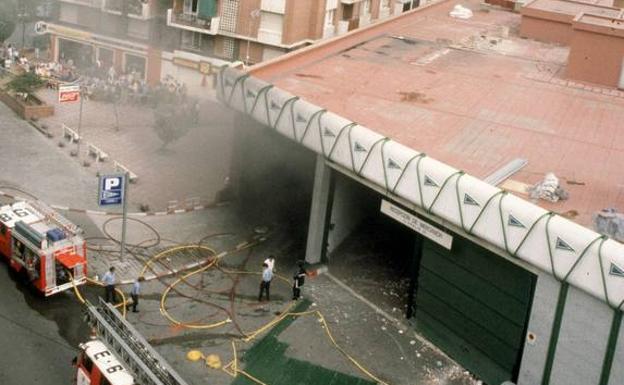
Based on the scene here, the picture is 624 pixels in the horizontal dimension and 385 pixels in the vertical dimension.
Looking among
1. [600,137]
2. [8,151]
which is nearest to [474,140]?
[600,137]

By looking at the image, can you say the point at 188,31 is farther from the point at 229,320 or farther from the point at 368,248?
the point at 229,320

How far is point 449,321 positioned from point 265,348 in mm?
5467

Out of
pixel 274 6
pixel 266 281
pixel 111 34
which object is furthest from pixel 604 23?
pixel 111 34

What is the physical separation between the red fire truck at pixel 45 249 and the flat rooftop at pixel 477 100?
9.46m

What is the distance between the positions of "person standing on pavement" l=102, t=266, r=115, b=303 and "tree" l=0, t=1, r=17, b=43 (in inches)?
1257

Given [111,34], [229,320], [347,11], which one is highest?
[347,11]

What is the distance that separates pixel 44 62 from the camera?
5284cm

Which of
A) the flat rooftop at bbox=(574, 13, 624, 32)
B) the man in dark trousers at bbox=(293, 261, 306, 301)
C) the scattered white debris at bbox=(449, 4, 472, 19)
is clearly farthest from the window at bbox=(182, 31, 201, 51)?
Answer: the man in dark trousers at bbox=(293, 261, 306, 301)

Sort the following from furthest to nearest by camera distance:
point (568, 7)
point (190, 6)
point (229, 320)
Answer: point (190, 6), point (568, 7), point (229, 320)

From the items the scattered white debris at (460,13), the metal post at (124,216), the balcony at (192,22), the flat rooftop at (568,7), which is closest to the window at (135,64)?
the balcony at (192,22)

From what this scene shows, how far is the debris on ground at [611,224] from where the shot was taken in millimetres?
20172

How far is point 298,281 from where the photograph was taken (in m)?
26.5

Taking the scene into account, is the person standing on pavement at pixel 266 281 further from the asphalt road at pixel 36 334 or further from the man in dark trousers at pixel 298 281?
the asphalt road at pixel 36 334

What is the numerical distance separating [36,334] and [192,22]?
27399mm
